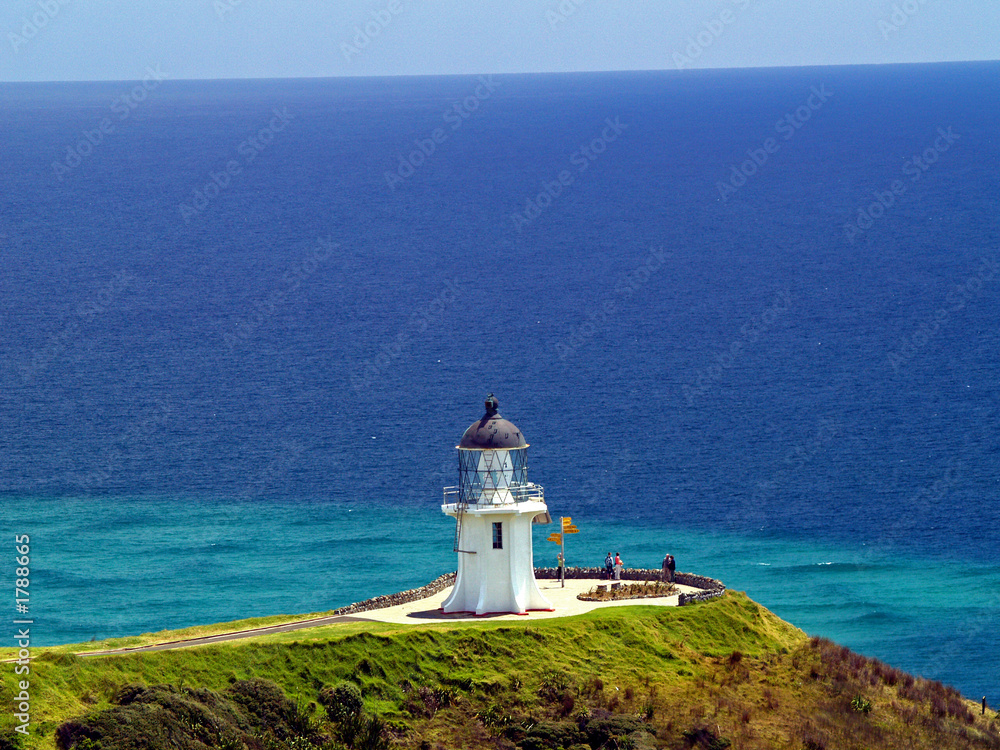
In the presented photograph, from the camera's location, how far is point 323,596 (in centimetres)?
9588

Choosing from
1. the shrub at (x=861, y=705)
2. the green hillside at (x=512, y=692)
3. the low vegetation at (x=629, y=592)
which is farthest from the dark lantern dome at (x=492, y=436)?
the shrub at (x=861, y=705)

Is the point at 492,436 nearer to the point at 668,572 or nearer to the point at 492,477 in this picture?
the point at 492,477

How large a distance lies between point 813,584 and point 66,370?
82777 millimetres

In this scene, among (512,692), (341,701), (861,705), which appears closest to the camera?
(341,701)

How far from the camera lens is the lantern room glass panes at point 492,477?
61.2 meters

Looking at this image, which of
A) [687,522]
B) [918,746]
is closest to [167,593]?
[687,522]

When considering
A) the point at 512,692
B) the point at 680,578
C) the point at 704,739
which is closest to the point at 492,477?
the point at 512,692

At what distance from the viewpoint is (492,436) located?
201 feet

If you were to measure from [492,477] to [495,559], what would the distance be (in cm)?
295

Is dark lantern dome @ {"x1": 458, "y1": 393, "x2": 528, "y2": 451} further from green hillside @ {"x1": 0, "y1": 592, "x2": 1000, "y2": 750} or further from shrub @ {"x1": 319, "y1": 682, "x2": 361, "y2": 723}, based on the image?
shrub @ {"x1": 319, "y1": 682, "x2": 361, "y2": 723}

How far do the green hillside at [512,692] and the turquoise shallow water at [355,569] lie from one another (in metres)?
23.3

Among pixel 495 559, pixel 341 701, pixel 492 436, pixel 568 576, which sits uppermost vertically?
pixel 492 436

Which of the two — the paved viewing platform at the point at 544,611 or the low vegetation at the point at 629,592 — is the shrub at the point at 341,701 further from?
the low vegetation at the point at 629,592

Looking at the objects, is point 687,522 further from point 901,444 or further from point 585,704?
point 585,704
